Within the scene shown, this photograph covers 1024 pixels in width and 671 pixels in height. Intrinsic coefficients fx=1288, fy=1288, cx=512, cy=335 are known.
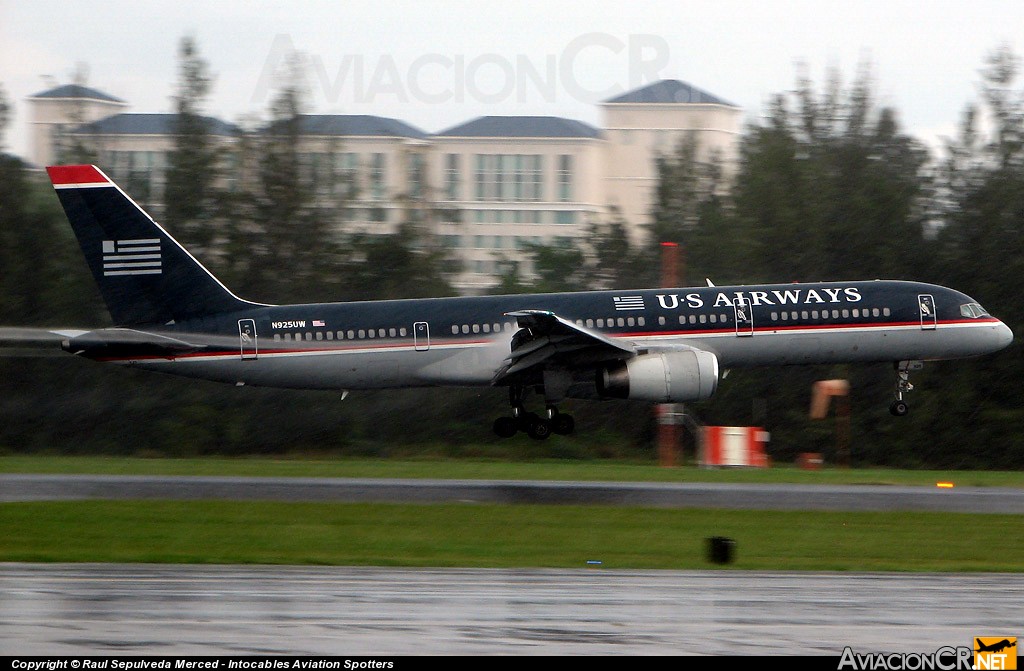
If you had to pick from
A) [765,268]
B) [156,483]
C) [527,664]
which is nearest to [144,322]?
[156,483]

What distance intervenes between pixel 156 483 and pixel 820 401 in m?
28.3

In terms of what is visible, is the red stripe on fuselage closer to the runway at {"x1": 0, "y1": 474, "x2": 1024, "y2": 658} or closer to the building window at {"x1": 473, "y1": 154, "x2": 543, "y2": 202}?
the runway at {"x1": 0, "y1": 474, "x2": 1024, "y2": 658}

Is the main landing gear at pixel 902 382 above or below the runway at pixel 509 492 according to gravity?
above

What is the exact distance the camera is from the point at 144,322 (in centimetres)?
3559

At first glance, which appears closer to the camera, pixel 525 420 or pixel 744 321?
pixel 525 420

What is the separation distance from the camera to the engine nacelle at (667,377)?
34.1 meters

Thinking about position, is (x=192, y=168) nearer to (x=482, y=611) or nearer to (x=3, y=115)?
(x=3, y=115)

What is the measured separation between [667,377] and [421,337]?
7.06 metres

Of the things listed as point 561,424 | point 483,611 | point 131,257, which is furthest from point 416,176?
point 483,611

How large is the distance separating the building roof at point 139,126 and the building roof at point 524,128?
3670cm

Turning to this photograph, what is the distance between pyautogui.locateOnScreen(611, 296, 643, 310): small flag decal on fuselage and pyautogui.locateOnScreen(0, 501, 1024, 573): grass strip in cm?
991

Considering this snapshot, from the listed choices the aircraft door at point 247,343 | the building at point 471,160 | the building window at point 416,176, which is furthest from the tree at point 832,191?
the aircraft door at point 247,343

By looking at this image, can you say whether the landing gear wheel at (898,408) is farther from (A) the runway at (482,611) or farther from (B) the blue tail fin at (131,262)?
(B) the blue tail fin at (131,262)

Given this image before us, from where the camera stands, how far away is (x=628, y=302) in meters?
36.9
